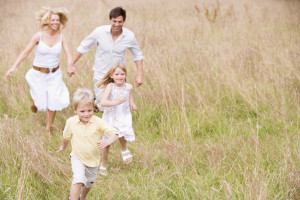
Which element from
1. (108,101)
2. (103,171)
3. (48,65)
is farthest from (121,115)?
(48,65)

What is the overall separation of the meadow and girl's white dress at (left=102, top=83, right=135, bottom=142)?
0.30 metres

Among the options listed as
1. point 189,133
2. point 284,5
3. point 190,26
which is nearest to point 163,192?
point 189,133

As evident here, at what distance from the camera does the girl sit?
3736 mm

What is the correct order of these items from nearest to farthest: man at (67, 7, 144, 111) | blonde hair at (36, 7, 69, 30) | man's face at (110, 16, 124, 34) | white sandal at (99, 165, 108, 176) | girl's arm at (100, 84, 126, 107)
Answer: girl's arm at (100, 84, 126, 107)
white sandal at (99, 165, 108, 176)
man's face at (110, 16, 124, 34)
man at (67, 7, 144, 111)
blonde hair at (36, 7, 69, 30)

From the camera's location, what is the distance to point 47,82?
490 cm

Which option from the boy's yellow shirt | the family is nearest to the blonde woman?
the family

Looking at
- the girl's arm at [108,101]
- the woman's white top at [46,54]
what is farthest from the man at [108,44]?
the girl's arm at [108,101]

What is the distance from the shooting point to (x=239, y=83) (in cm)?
525

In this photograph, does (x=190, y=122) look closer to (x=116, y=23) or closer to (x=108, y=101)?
(x=108, y=101)

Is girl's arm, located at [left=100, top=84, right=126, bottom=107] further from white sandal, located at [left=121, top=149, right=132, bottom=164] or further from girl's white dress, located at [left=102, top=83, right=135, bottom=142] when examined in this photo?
white sandal, located at [left=121, top=149, right=132, bottom=164]

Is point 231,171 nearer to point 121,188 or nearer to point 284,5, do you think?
point 121,188

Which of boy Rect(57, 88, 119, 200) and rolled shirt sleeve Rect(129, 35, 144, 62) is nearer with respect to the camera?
boy Rect(57, 88, 119, 200)

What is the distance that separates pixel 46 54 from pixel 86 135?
230 cm

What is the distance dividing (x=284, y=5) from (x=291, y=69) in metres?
6.95
